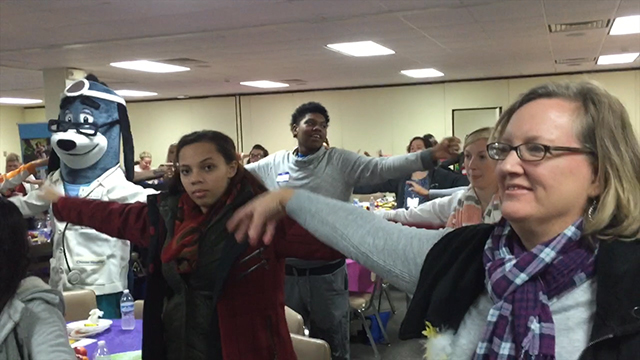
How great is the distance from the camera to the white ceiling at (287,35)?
4809mm

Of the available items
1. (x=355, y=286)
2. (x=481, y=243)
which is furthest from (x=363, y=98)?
(x=481, y=243)

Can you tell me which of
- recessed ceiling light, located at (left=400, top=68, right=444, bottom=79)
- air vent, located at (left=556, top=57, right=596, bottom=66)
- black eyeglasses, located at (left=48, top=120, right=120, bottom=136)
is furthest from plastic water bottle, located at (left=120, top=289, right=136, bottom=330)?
air vent, located at (left=556, top=57, right=596, bottom=66)

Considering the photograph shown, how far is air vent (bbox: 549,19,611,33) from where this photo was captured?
5.86 metres

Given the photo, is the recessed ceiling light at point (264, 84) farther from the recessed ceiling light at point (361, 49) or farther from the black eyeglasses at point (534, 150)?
the black eyeglasses at point (534, 150)

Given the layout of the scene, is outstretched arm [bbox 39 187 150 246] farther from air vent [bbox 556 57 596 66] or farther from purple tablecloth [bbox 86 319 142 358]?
air vent [bbox 556 57 596 66]

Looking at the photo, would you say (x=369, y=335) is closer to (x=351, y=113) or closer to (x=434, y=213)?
(x=434, y=213)

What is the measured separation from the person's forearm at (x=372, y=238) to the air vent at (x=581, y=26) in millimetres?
5522

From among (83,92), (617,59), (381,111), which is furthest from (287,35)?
(381,111)

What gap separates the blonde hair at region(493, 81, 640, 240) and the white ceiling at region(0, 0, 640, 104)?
3808mm

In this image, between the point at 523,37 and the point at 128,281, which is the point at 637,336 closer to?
the point at 128,281

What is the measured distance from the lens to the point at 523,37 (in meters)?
6.66

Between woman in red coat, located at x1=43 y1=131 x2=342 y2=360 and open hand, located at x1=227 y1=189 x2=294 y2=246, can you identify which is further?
woman in red coat, located at x1=43 y1=131 x2=342 y2=360

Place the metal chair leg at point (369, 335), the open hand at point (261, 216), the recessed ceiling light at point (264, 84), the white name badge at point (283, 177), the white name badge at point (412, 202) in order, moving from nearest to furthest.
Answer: the open hand at point (261, 216), the white name badge at point (283, 177), the metal chair leg at point (369, 335), the white name badge at point (412, 202), the recessed ceiling light at point (264, 84)

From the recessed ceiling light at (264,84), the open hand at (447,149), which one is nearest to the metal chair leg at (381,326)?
the open hand at (447,149)
